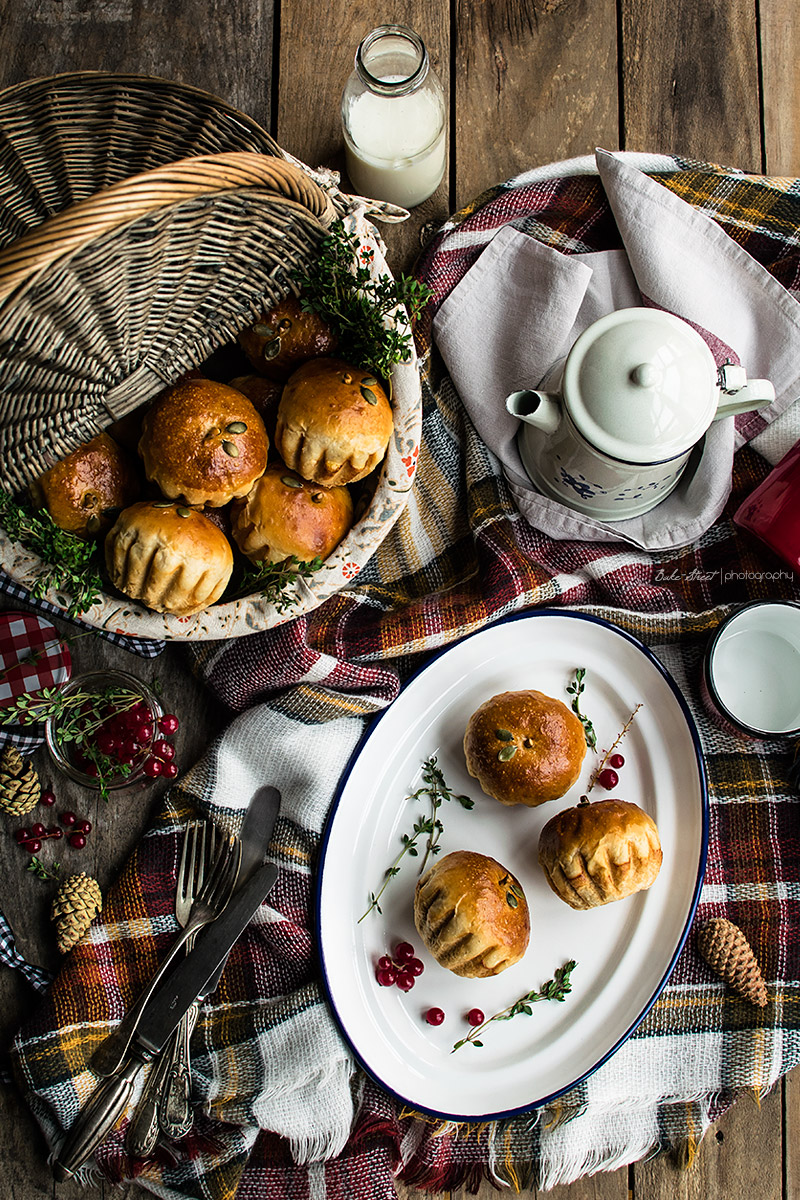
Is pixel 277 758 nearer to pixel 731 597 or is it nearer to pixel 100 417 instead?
pixel 100 417

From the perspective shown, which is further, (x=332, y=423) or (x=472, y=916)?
(x=472, y=916)

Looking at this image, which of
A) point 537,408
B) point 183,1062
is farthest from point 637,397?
point 183,1062

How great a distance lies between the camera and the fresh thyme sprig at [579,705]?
142 centimetres

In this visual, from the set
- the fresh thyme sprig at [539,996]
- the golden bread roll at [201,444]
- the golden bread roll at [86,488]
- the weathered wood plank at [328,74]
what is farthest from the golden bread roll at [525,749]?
the weathered wood plank at [328,74]

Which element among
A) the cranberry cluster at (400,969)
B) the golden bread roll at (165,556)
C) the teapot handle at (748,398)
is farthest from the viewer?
the cranberry cluster at (400,969)

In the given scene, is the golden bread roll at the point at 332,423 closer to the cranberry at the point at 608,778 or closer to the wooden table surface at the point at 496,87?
the wooden table surface at the point at 496,87

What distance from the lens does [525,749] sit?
4.21 feet

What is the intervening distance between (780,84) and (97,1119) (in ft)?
6.46

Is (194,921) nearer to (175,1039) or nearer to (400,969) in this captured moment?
(175,1039)

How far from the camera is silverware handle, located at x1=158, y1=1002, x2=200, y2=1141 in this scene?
1323 millimetres

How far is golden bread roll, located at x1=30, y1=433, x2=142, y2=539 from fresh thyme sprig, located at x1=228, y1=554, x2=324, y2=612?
0.20m

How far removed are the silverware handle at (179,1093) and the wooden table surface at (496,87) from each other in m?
0.24

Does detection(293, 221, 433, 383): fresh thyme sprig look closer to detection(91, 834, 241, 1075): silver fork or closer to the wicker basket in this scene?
the wicker basket

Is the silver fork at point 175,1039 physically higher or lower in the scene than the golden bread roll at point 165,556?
lower
